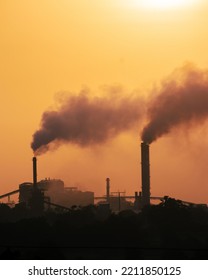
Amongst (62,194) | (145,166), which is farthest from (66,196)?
(145,166)

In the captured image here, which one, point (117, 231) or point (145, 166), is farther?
point (145, 166)

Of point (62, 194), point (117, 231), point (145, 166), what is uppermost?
point (62, 194)

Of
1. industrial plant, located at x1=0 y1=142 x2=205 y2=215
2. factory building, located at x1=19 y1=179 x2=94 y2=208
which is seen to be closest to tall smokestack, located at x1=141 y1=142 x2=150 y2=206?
industrial plant, located at x1=0 y1=142 x2=205 y2=215

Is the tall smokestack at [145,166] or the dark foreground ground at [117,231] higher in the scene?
the tall smokestack at [145,166]

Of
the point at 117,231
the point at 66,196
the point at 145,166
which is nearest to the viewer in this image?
the point at 117,231

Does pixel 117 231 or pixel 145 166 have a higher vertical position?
pixel 145 166

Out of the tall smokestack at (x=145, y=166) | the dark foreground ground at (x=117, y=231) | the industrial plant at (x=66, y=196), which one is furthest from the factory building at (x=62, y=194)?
the dark foreground ground at (x=117, y=231)

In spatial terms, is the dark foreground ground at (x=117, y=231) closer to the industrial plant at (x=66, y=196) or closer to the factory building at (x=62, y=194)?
the industrial plant at (x=66, y=196)

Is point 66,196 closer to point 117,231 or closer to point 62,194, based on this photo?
point 62,194

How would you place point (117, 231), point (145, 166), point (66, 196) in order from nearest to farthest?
point (117, 231)
point (145, 166)
point (66, 196)

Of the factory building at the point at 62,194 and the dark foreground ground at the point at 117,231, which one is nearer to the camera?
the dark foreground ground at the point at 117,231

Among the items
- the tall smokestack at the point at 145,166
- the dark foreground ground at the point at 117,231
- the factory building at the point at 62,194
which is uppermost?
the factory building at the point at 62,194

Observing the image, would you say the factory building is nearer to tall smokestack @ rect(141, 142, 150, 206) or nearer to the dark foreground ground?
tall smokestack @ rect(141, 142, 150, 206)

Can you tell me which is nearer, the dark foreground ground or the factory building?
the dark foreground ground
